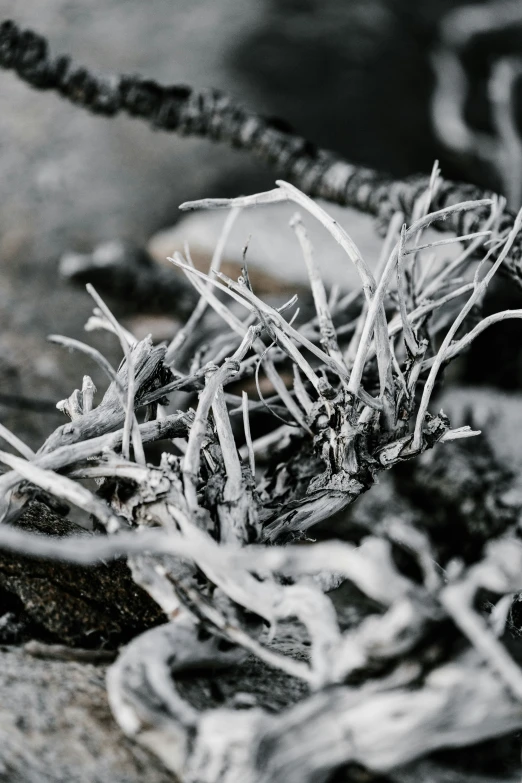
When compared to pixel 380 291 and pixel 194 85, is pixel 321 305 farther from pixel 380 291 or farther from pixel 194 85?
pixel 194 85

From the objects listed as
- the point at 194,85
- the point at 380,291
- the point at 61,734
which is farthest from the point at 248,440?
the point at 194,85

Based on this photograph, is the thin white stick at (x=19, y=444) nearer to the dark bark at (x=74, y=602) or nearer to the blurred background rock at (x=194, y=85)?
the dark bark at (x=74, y=602)

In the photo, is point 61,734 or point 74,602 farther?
point 74,602

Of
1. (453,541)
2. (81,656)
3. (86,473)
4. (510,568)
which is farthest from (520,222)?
(453,541)

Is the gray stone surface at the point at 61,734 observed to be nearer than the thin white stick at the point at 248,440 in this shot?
Yes

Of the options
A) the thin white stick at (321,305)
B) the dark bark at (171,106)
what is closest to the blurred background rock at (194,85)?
the dark bark at (171,106)

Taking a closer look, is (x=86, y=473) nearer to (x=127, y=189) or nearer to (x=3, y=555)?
(x=3, y=555)

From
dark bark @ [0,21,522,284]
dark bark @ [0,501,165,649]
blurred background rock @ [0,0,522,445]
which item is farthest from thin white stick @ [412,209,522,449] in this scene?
blurred background rock @ [0,0,522,445]

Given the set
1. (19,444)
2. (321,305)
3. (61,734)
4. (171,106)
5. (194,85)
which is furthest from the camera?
(194,85)
